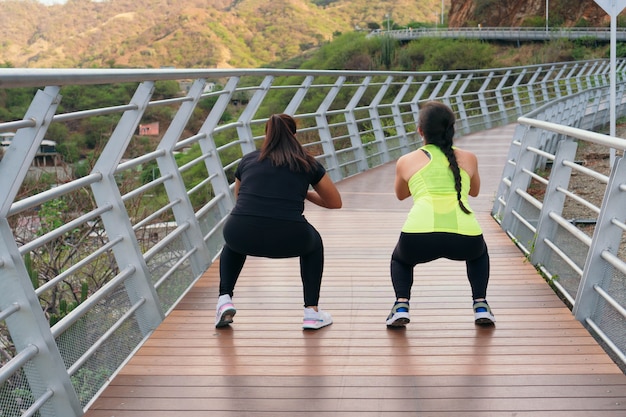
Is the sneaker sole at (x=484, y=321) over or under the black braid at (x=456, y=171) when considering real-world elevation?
under

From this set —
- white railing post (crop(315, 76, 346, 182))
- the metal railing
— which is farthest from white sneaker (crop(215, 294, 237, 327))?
the metal railing

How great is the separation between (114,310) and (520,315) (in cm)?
221

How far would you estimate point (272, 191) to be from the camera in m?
4.50

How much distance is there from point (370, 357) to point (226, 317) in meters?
0.91

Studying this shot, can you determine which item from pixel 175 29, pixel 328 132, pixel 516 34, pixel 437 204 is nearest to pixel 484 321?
pixel 437 204

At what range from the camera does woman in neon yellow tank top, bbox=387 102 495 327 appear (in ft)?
14.2

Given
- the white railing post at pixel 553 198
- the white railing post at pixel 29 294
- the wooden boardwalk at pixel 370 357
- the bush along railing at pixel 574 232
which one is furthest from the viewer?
the white railing post at pixel 553 198

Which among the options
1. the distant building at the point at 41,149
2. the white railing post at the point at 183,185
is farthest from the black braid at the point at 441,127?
the distant building at the point at 41,149

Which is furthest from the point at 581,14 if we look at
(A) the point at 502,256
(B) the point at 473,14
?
(A) the point at 502,256

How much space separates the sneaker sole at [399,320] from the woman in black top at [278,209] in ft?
1.19

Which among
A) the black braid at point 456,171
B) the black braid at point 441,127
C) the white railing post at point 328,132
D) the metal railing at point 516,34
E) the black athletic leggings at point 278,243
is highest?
the black braid at point 441,127

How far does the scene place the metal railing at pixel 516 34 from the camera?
7381 centimetres

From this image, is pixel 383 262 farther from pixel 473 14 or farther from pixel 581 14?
pixel 473 14

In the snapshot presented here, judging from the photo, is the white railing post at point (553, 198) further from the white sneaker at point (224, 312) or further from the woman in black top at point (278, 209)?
the white sneaker at point (224, 312)
